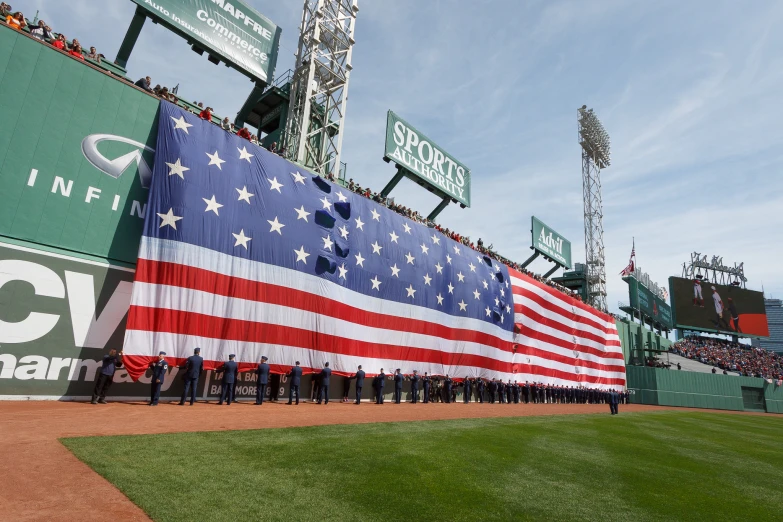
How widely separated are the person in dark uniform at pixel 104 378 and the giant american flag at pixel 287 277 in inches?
18.5

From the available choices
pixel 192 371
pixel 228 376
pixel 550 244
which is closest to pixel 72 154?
pixel 192 371

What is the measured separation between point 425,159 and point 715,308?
48.9m

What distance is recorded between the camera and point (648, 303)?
56.1 m

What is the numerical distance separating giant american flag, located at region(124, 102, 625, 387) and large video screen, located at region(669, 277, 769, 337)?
4036cm

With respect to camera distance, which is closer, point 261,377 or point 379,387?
point 261,377

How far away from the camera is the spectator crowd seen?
166 feet

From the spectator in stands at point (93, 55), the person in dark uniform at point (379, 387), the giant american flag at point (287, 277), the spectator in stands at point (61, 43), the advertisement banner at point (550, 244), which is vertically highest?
the advertisement banner at point (550, 244)

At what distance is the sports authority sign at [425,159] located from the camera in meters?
25.7

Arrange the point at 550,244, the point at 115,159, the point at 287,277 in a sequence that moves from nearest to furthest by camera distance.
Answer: the point at 115,159, the point at 287,277, the point at 550,244

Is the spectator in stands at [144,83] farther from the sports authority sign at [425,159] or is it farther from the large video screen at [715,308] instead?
the large video screen at [715,308]

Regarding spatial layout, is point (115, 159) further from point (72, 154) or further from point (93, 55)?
point (93, 55)

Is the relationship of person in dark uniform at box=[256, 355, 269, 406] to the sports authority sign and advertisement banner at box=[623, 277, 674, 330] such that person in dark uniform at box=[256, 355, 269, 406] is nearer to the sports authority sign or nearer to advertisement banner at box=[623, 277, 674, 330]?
the sports authority sign

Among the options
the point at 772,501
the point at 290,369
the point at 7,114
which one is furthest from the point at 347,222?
the point at 772,501

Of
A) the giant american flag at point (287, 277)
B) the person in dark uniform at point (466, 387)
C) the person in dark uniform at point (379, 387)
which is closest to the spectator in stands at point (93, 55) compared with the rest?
the giant american flag at point (287, 277)
